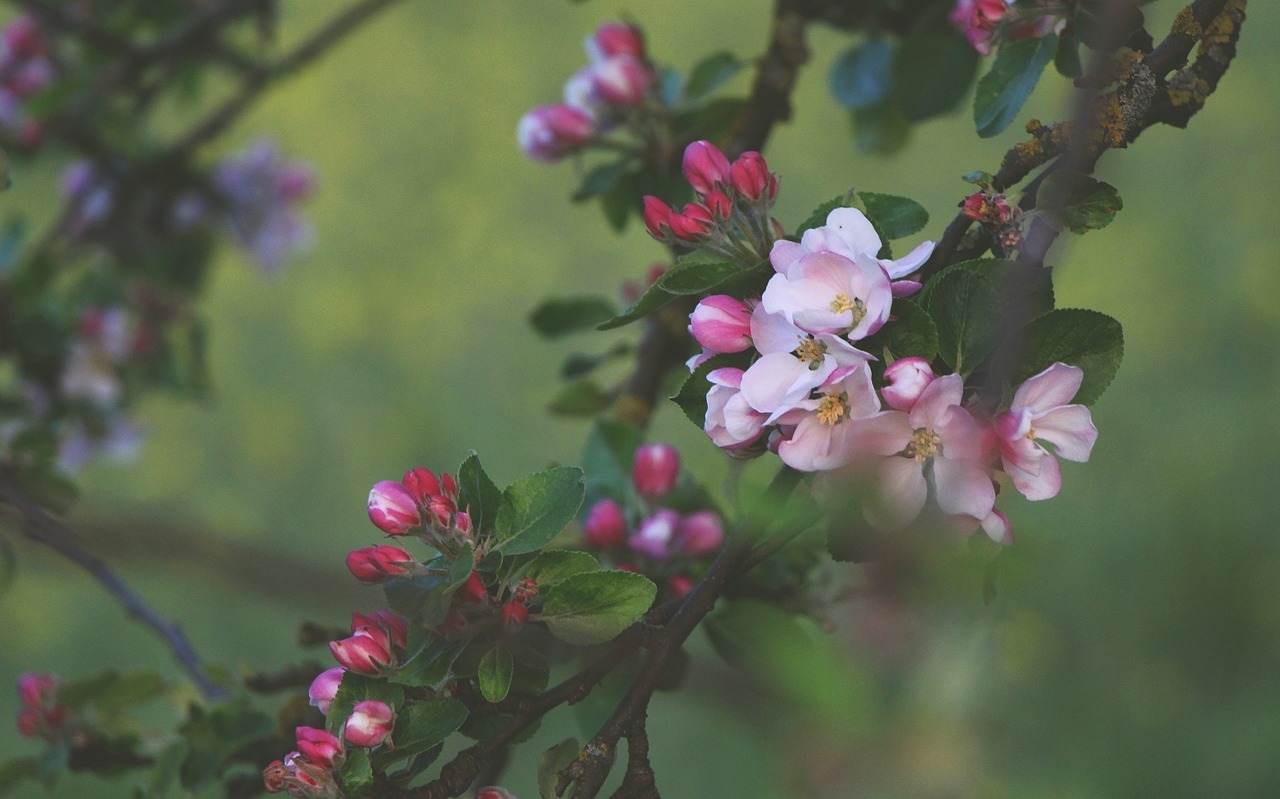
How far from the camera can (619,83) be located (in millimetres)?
656

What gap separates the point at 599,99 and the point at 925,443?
0.35m

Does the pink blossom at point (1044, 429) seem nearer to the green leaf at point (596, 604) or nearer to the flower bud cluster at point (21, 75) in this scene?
the green leaf at point (596, 604)

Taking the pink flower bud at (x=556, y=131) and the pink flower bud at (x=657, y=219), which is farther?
the pink flower bud at (x=556, y=131)

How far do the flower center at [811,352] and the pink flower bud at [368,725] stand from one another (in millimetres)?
171

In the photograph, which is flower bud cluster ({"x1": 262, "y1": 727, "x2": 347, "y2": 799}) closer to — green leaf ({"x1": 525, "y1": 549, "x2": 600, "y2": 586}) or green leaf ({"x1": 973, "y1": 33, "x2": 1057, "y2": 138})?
green leaf ({"x1": 525, "y1": 549, "x2": 600, "y2": 586})

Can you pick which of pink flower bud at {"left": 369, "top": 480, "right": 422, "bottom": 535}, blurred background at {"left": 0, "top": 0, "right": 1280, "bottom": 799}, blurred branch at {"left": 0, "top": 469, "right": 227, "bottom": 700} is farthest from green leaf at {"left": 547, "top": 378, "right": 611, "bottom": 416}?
blurred background at {"left": 0, "top": 0, "right": 1280, "bottom": 799}

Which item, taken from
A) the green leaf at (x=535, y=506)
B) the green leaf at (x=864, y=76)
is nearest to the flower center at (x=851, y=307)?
the green leaf at (x=535, y=506)

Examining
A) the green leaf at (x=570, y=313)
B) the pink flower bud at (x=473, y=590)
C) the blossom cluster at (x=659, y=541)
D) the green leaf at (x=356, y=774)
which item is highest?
the pink flower bud at (x=473, y=590)

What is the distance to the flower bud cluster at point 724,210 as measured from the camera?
42 centimetres

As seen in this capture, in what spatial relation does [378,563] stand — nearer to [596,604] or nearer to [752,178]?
[596,604]

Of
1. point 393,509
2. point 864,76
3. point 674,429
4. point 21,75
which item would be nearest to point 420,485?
point 393,509

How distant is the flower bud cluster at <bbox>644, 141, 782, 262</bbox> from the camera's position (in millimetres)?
425

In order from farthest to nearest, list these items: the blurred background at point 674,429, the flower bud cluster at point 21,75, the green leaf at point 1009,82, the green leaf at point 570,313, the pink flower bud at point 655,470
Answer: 1. the blurred background at point 674,429
2. the flower bud cluster at point 21,75
3. the green leaf at point 570,313
4. the pink flower bud at point 655,470
5. the green leaf at point 1009,82

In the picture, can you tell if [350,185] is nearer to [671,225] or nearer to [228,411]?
[228,411]
